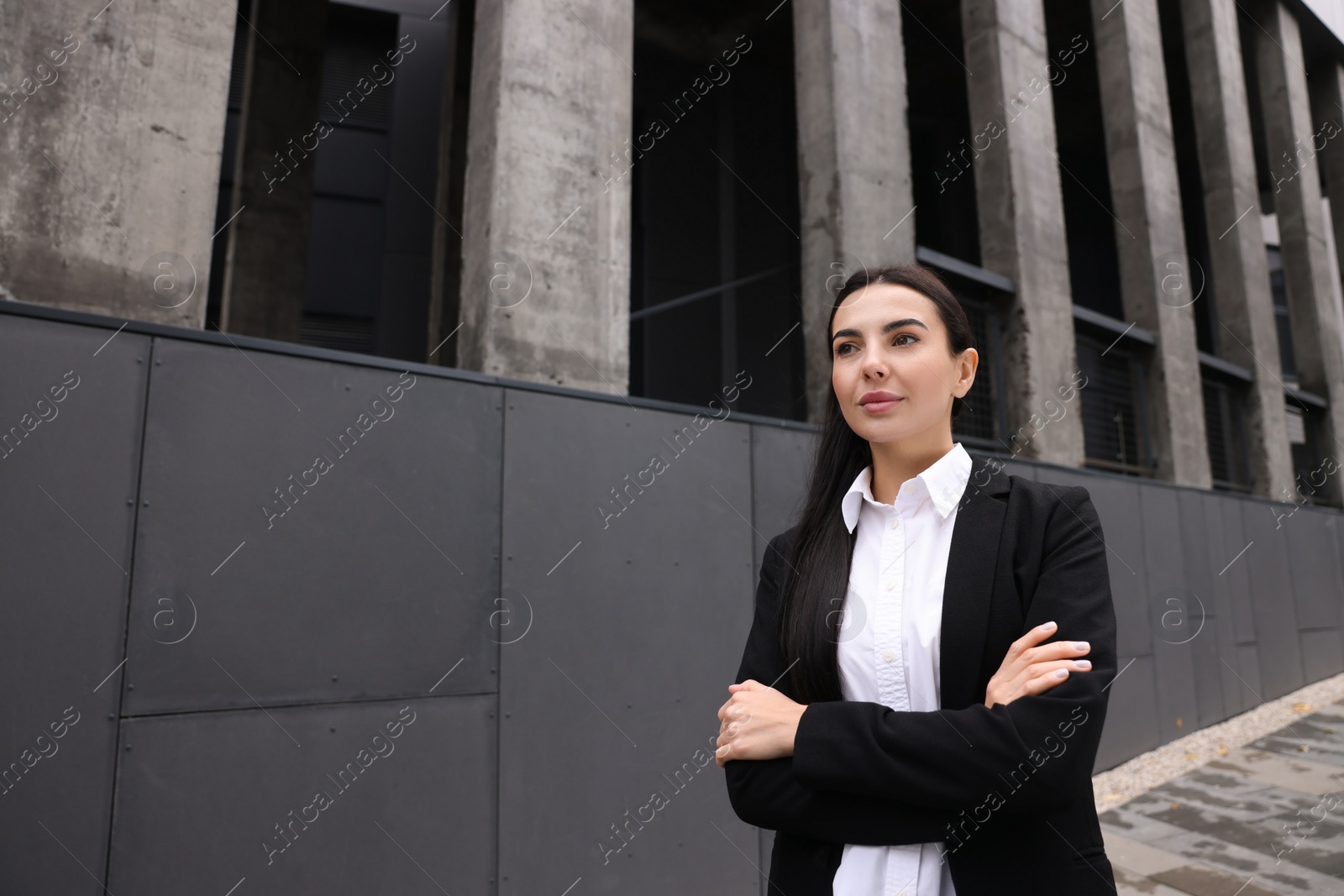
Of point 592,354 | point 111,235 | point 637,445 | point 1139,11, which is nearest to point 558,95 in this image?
point 592,354

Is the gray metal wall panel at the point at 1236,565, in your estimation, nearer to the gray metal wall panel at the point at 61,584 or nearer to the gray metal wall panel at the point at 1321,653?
the gray metal wall panel at the point at 1321,653

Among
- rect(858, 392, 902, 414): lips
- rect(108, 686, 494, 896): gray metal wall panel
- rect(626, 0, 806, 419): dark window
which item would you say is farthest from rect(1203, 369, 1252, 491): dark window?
rect(858, 392, 902, 414): lips

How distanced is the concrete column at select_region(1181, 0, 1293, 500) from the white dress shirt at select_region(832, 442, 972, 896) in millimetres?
10876

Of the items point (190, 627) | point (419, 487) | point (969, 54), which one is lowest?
point (190, 627)

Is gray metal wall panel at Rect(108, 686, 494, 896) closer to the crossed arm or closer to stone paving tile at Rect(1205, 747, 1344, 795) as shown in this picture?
the crossed arm

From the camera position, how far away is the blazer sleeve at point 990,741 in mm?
1274

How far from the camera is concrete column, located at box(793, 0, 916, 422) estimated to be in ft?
18.4

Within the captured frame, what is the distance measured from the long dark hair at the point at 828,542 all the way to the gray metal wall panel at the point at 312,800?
212cm

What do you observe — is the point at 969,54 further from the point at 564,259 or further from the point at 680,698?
the point at 680,698

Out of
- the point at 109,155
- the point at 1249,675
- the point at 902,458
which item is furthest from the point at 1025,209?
the point at 109,155

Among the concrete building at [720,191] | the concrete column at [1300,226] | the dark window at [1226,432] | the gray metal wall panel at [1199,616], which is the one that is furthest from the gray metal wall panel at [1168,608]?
the concrete column at [1300,226]

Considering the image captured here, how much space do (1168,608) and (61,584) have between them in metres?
8.27

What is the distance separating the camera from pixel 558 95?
4.34m

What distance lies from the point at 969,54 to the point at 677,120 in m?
4.44
